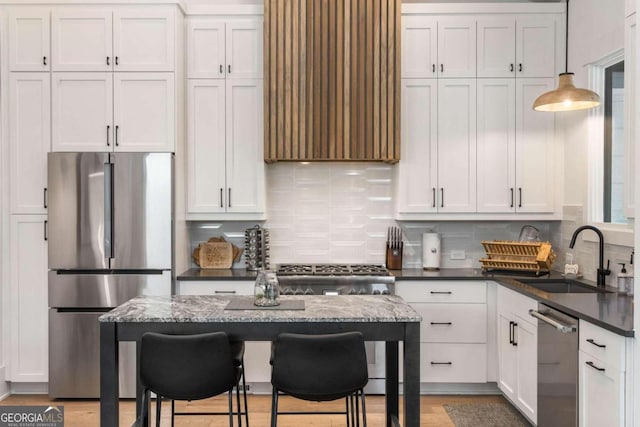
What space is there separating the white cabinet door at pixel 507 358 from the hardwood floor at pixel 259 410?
0.27 m

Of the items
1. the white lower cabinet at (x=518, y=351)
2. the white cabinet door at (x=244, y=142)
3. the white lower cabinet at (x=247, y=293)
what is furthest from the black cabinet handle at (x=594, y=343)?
the white cabinet door at (x=244, y=142)

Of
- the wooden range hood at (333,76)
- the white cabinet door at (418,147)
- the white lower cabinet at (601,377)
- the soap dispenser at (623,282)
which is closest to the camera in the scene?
the white lower cabinet at (601,377)

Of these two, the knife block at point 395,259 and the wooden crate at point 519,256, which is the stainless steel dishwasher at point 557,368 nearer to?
the wooden crate at point 519,256

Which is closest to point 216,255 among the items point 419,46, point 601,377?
point 419,46

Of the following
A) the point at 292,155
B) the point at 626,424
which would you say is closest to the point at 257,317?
the point at 626,424

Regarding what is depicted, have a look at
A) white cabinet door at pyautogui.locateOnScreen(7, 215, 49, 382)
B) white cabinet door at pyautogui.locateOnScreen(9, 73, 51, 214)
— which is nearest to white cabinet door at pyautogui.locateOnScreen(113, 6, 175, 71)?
white cabinet door at pyautogui.locateOnScreen(9, 73, 51, 214)

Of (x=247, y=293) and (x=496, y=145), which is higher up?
(x=496, y=145)

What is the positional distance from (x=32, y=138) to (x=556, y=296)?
3.89 m

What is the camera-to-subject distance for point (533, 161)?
163 inches

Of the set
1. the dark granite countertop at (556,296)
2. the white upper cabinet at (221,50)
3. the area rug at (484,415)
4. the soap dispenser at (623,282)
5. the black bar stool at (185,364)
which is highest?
the white upper cabinet at (221,50)

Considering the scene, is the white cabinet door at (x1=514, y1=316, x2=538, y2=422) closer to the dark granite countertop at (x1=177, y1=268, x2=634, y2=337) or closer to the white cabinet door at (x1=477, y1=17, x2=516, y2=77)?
the dark granite countertop at (x1=177, y1=268, x2=634, y2=337)

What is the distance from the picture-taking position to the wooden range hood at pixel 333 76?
403 centimetres

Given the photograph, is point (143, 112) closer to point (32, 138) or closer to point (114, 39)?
point (114, 39)

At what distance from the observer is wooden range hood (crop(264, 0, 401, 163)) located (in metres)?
4.03
